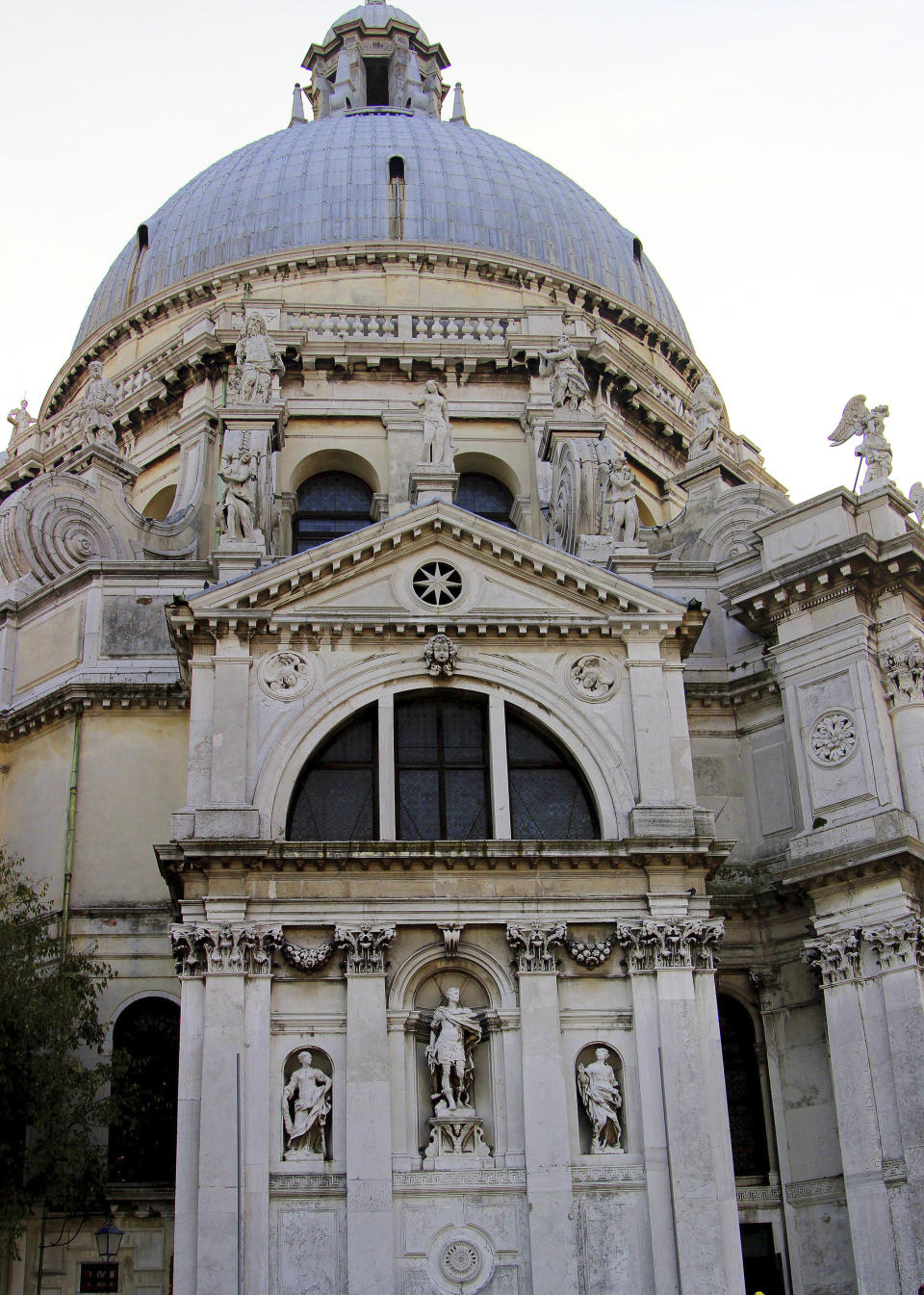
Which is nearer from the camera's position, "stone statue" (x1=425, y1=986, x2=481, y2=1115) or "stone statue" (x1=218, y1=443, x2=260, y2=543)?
"stone statue" (x1=425, y1=986, x2=481, y2=1115)

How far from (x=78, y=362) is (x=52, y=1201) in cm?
2615

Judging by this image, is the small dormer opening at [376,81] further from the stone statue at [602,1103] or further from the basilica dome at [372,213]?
the stone statue at [602,1103]

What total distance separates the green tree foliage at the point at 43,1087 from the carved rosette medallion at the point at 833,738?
13.4m

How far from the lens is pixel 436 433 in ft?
107

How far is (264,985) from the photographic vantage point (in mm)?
25531

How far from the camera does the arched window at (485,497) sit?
1542 inches

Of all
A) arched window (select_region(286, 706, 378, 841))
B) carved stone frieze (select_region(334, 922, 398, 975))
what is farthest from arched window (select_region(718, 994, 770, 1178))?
arched window (select_region(286, 706, 378, 841))

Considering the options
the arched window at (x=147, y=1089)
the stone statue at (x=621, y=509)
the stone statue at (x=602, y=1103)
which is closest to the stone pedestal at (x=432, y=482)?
the stone statue at (x=621, y=509)

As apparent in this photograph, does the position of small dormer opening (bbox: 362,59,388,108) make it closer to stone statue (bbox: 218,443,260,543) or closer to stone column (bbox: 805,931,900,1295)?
stone statue (bbox: 218,443,260,543)

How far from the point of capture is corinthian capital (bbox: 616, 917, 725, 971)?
2614 centimetres

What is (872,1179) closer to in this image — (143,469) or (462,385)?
(462,385)

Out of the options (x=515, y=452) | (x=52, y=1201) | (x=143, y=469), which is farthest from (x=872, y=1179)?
(x=143, y=469)

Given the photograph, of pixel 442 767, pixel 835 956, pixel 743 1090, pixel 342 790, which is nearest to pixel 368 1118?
pixel 342 790

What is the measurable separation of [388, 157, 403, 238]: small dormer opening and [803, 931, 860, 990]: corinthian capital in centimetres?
2366
